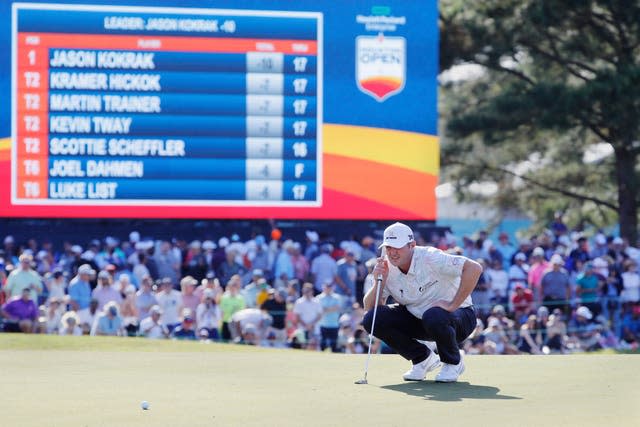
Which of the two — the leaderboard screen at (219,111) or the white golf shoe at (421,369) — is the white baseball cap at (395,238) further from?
the leaderboard screen at (219,111)

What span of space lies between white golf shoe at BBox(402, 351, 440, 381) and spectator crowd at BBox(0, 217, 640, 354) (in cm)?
888

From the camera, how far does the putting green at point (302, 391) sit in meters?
6.66

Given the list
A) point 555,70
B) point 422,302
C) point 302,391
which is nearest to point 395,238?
point 422,302

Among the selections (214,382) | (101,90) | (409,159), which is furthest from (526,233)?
(214,382)

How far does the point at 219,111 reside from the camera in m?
20.6

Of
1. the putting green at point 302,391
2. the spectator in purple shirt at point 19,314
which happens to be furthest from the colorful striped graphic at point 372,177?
the putting green at point 302,391

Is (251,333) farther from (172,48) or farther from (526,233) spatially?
(526,233)

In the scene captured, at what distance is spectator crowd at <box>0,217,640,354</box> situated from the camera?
61.5 ft

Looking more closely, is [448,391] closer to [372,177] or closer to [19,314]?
[19,314]

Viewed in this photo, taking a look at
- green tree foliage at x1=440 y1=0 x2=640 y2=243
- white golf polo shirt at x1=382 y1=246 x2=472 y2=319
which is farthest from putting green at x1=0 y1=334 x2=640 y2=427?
green tree foliage at x1=440 y1=0 x2=640 y2=243

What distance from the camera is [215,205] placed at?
20.4 meters

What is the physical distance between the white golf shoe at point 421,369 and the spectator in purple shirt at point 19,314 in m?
10.8

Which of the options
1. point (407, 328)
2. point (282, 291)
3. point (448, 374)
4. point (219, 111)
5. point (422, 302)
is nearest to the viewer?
point (448, 374)

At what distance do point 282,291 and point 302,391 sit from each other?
11916 millimetres
